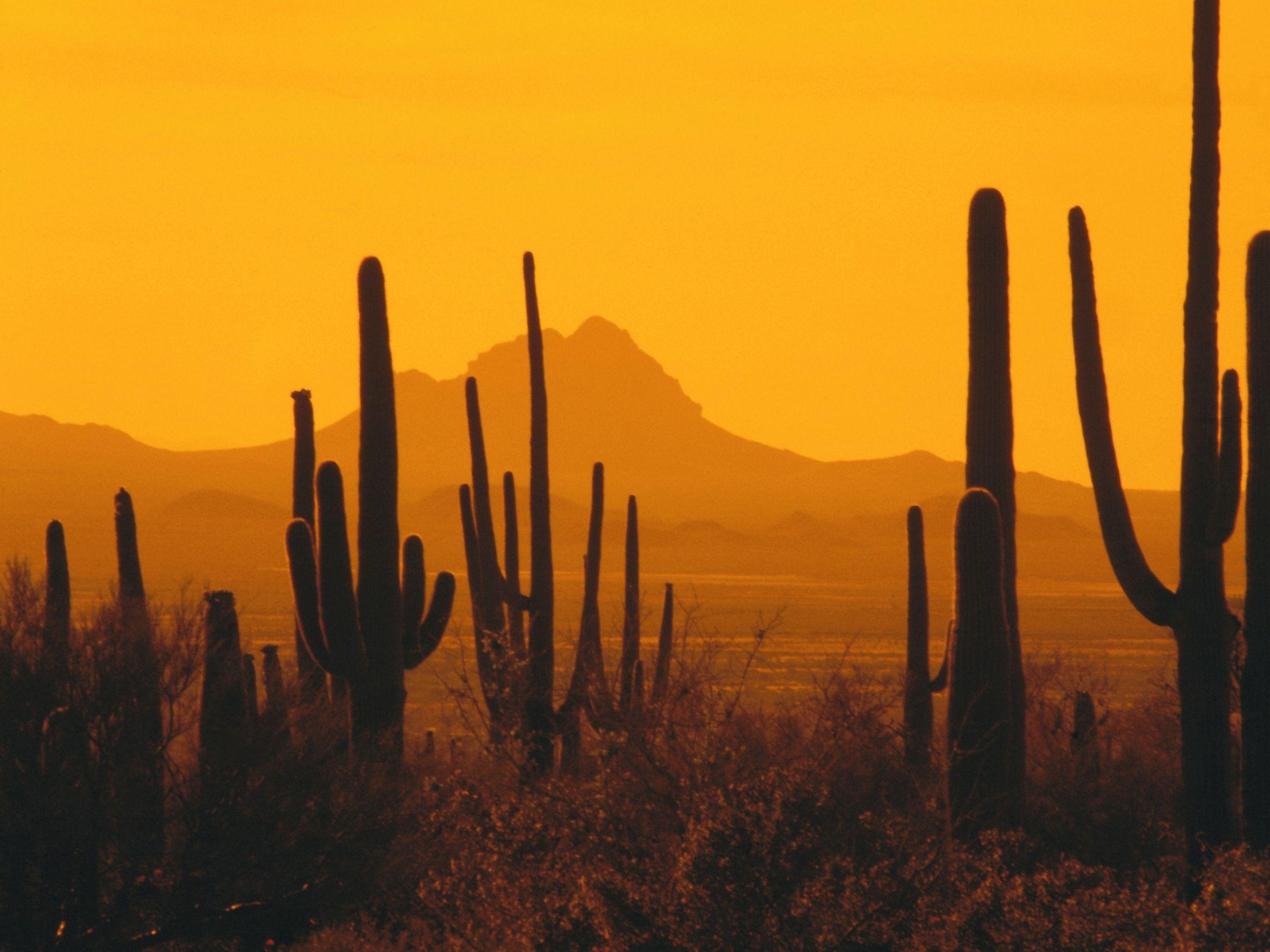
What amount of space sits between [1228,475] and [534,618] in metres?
10.2

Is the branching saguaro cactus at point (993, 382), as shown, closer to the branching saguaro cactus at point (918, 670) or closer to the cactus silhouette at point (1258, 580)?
the cactus silhouette at point (1258, 580)

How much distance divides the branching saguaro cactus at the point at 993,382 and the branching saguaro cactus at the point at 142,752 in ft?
24.0

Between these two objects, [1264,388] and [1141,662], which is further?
[1141,662]

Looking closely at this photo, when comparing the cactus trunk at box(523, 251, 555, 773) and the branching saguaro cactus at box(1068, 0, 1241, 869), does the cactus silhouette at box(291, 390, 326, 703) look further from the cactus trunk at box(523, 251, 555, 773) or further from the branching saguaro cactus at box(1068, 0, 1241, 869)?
the branching saguaro cactus at box(1068, 0, 1241, 869)

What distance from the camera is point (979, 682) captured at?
495 inches

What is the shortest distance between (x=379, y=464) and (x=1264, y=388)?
345 inches

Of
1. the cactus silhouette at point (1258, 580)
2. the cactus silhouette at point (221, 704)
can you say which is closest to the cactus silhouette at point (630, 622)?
the cactus silhouette at point (221, 704)

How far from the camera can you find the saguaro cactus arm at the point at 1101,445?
1322 cm

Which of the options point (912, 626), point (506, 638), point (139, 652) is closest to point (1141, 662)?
point (912, 626)

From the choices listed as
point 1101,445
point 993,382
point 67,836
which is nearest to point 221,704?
point 67,836

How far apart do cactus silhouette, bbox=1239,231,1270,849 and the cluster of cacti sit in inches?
235

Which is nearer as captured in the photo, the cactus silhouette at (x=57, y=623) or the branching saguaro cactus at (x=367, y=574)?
the cactus silhouette at (x=57, y=623)

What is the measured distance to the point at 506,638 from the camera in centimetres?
1675

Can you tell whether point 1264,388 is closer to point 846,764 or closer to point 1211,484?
point 1211,484
